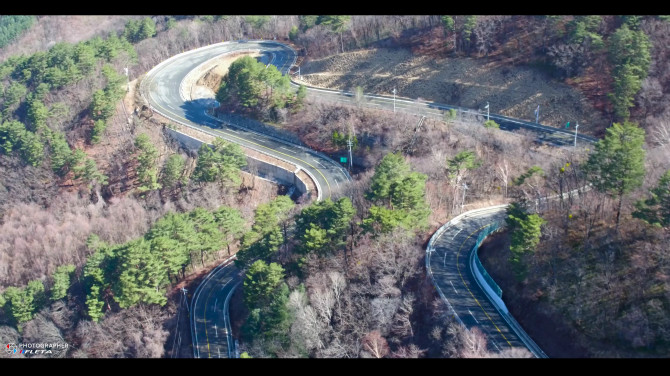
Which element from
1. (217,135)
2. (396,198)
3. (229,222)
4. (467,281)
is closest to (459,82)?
(396,198)

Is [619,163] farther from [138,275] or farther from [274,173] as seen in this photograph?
[274,173]

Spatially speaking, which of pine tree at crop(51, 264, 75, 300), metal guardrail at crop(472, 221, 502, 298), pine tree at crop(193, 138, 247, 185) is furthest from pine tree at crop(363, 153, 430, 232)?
pine tree at crop(51, 264, 75, 300)

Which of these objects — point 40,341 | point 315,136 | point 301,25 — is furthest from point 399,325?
point 301,25

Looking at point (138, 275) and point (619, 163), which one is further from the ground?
point (619, 163)

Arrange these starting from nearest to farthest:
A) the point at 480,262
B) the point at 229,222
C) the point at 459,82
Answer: the point at 480,262
the point at 229,222
the point at 459,82

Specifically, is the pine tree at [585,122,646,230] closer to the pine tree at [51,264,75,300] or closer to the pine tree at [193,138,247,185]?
the pine tree at [193,138,247,185]

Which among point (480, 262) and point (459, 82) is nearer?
point (480, 262)
